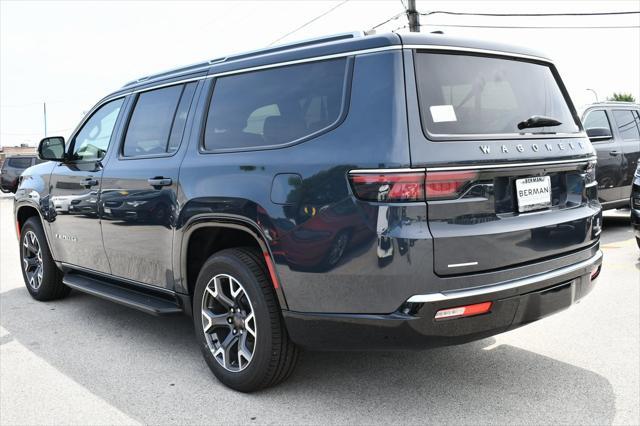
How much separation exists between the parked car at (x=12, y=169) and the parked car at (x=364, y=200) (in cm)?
→ 2367

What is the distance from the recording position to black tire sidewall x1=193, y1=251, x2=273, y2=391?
3.19 metres

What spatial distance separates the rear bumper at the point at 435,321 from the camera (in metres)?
2.68

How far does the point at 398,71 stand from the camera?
2781 mm

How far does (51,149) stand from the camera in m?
5.16

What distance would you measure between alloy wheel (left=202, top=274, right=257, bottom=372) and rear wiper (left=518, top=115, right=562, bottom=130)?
1.83 meters

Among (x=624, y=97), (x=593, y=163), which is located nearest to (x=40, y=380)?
(x=593, y=163)

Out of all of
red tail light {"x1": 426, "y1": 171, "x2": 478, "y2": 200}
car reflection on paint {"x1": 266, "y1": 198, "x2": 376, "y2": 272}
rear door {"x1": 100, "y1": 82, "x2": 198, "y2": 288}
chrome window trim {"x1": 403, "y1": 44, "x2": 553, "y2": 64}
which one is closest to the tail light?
red tail light {"x1": 426, "y1": 171, "x2": 478, "y2": 200}

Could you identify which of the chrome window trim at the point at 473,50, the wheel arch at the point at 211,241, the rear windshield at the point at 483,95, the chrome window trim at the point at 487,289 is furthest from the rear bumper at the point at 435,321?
the chrome window trim at the point at 473,50

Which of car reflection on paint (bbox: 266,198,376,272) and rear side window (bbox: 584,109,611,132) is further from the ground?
rear side window (bbox: 584,109,611,132)

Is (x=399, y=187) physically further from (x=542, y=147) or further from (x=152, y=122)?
(x=152, y=122)

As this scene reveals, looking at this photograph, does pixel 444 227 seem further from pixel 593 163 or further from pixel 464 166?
pixel 593 163

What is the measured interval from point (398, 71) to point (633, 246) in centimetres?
673

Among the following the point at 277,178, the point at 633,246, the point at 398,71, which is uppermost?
the point at 398,71

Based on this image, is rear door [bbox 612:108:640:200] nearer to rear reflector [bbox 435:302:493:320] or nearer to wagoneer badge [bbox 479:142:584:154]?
wagoneer badge [bbox 479:142:584:154]
